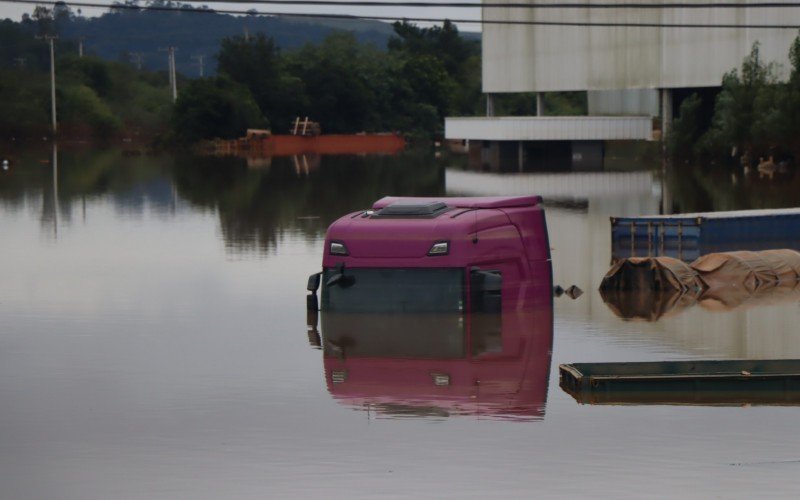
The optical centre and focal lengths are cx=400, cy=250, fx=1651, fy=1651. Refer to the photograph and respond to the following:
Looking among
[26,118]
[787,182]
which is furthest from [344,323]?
[26,118]

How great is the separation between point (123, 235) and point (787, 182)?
100ft

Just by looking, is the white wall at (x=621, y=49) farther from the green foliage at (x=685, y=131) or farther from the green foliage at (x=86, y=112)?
the green foliage at (x=86, y=112)

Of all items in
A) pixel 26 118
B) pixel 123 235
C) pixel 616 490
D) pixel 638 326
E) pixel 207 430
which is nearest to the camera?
pixel 616 490

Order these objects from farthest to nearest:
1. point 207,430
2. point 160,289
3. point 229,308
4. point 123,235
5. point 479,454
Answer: point 123,235, point 160,289, point 229,308, point 207,430, point 479,454

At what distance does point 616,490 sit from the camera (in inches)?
537

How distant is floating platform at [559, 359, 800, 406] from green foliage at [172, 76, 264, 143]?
115285mm

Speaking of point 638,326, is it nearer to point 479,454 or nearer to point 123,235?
point 479,454

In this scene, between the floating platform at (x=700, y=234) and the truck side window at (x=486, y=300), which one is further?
the floating platform at (x=700, y=234)

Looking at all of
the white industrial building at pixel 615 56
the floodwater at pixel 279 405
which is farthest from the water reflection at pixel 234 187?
the white industrial building at pixel 615 56

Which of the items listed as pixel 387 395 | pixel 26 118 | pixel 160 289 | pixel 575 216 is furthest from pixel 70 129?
pixel 387 395

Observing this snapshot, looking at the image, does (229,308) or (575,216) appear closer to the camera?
(229,308)

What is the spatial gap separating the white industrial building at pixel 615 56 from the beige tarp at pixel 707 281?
50.8m

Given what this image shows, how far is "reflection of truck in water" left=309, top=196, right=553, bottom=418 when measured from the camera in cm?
2133

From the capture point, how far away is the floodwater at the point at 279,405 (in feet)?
46.4
